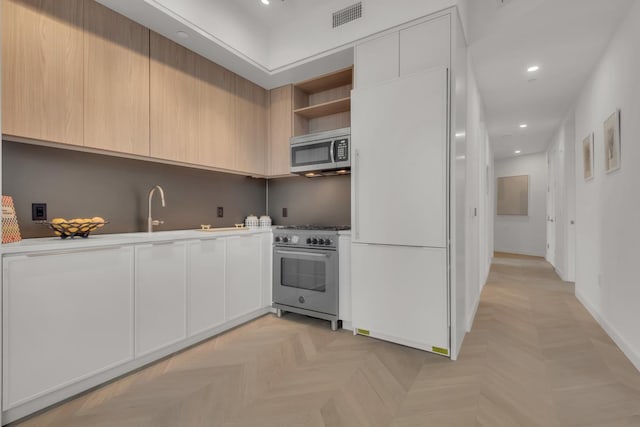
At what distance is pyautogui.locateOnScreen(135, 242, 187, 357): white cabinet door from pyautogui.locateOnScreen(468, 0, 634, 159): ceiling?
10.4 ft

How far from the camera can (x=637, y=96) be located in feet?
7.10

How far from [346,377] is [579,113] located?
14.2ft

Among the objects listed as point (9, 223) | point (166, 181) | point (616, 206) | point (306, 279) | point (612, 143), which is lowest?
point (306, 279)

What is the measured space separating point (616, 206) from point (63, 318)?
159 inches

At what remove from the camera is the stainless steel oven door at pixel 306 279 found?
2.83 m

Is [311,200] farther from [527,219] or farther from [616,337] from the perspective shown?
[527,219]

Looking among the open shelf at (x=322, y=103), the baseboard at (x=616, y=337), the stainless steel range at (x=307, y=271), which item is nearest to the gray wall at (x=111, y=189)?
the stainless steel range at (x=307, y=271)

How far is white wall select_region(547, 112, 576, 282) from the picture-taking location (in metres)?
4.61

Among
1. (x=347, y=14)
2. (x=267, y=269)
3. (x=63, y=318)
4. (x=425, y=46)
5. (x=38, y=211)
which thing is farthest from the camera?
(x=267, y=269)

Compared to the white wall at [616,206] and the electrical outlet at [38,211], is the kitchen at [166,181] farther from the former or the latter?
the white wall at [616,206]

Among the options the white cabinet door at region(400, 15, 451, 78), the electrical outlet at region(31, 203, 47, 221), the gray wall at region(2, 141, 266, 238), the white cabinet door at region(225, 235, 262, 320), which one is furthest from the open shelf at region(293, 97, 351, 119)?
the electrical outlet at region(31, 203, 47, 221)

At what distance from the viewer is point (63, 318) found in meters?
1.73

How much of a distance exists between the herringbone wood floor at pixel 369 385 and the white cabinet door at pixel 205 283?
7.7 inches

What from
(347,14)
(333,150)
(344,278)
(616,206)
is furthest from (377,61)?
(616,206)
